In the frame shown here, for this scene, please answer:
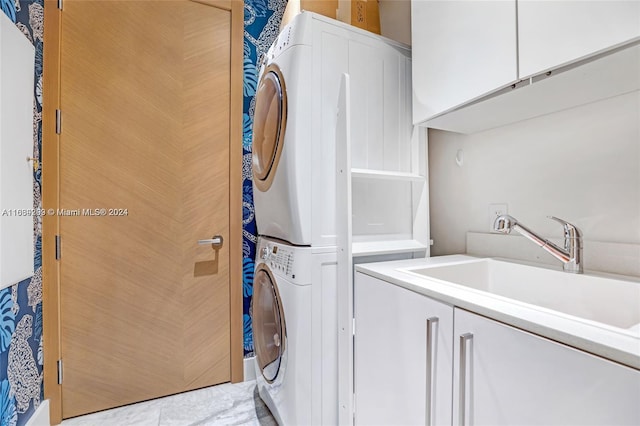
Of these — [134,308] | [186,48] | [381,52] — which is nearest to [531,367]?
[381,52]

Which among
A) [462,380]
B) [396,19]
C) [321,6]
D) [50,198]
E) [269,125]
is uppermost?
[396,19]

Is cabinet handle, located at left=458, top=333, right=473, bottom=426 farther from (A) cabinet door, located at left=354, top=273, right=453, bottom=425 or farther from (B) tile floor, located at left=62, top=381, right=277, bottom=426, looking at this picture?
(B) tile floor, located at left=62, top=381, right=277, bottom=426

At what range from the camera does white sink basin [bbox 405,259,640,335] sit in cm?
91

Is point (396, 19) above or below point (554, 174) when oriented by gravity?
above

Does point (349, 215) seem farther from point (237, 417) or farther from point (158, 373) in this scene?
point (158, 373)

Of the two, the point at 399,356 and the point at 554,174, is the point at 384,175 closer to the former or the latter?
the point at 554,174

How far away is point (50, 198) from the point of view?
64.2 inches

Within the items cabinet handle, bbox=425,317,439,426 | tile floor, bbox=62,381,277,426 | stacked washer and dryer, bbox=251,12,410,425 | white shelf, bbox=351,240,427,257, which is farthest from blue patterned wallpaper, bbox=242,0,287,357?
cabinet handle, bbox=425,317,439,426

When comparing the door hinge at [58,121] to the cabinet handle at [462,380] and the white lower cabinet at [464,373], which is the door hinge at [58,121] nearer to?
the white lower cabinet at [464,373]

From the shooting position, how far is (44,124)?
1611 millimetres

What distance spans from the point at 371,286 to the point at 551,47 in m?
0.90

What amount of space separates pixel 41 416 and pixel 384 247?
1.89m

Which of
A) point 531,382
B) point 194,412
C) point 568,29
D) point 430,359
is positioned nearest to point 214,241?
point 194,412

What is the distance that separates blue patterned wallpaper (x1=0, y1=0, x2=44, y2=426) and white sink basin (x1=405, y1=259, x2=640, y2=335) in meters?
1.63
